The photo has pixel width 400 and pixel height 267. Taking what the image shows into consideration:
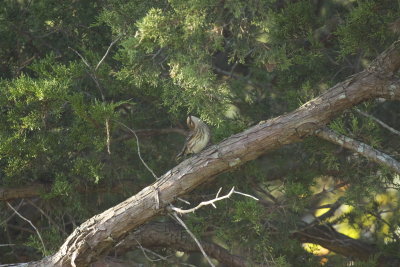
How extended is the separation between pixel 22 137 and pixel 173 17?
1569 mm

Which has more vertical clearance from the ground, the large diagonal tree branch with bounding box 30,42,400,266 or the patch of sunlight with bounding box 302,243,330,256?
the large diagonal tree branch with bounding box 30,42,400,266

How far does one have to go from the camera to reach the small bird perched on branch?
6.67m

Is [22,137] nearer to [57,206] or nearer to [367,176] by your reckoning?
[57,206]

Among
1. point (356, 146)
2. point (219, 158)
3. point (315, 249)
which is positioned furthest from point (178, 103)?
point (315, 249)

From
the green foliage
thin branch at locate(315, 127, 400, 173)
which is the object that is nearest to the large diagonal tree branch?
thin branch at locate(315, 127, 400, 173)

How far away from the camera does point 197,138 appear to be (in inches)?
263

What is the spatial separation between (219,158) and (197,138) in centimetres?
115

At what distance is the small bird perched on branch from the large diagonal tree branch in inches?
40.2

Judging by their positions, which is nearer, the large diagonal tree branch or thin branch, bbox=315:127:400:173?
the large diagonal tree branch

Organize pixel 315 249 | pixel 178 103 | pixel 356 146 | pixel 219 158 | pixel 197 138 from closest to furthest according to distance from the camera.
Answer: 1. pixel 219 158
2. pixel 356 146
3. pixel 178 103
4. pixel 197 138
5. pixel 315 249

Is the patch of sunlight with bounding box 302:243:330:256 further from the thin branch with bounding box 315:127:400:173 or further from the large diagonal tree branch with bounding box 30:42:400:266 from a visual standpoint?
the large diagonal tree branch with bounding box 30:42:400:266

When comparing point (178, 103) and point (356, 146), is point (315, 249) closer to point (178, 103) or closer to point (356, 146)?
point (356, 146)

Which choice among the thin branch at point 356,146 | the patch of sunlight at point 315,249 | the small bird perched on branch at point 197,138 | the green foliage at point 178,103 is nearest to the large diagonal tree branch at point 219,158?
the thin branch at point 356,146

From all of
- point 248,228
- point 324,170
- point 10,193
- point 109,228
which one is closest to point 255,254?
point 248,228
